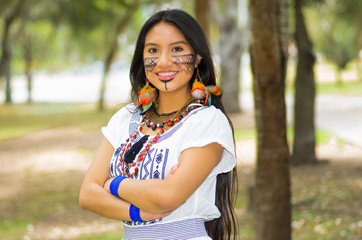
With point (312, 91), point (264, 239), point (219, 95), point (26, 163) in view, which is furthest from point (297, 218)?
point (26, 163)

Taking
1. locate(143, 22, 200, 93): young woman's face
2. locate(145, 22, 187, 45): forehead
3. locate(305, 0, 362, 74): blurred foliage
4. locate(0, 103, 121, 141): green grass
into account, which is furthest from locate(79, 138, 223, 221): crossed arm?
locate(305, 0, 362, 74): blurred foliage

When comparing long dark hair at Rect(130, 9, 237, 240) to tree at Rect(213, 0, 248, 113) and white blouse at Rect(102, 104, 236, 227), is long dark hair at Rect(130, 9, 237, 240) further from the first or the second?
tree at Rect(213, 0, 248, 113)

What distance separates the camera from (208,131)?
2.31 m

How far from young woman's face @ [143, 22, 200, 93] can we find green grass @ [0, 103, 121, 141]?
1695 cm

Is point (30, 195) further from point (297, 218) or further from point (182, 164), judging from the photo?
point (182, 164)

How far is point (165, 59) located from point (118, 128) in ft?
1.27

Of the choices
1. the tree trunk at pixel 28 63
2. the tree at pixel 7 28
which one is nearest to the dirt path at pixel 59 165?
the tree at pixel 7 28

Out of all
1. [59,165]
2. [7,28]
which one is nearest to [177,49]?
[59,165]

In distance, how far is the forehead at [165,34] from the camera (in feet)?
8.09

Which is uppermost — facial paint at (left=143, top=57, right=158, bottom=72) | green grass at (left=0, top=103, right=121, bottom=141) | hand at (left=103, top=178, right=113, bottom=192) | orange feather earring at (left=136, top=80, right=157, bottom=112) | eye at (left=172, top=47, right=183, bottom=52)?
eye at (left=172, top=47, right=183, bottom=52)

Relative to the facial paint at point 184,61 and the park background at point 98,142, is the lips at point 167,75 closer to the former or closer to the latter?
the facial paint at point 184,61

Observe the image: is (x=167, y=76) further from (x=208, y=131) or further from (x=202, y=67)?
(x=208, y=131)

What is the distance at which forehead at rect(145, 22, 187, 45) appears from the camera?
2465 mm

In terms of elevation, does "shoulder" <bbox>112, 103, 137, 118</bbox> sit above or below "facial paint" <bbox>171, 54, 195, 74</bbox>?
below
